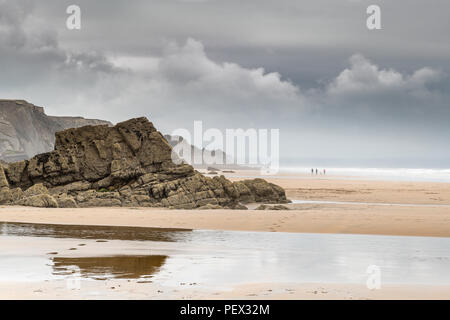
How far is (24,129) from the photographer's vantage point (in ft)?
452

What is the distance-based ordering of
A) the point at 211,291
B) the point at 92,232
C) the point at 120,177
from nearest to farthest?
the point at 211,291
the point at 92,232
the point at 120,177

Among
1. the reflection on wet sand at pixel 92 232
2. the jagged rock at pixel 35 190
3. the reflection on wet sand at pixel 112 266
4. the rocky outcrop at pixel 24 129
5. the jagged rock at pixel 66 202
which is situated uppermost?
the rocky outcrop at pixel 24 129

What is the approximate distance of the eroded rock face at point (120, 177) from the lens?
2595 cm

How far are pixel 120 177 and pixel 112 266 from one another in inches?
678

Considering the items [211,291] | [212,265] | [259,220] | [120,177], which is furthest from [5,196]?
[211,291]

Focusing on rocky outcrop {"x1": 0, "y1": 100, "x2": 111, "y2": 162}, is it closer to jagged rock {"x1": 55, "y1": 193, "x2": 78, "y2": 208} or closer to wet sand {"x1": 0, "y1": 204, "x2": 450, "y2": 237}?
jagged rock {"x1": 55, "y1": 193, "x2": 78, "y2": 208}

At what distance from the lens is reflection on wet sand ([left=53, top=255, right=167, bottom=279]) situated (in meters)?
9.81

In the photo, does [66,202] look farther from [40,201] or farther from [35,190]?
[35,190]

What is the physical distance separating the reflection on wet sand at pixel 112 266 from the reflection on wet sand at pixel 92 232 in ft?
11.5

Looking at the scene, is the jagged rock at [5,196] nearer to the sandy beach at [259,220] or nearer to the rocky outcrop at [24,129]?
the sandy beach at [259,220]

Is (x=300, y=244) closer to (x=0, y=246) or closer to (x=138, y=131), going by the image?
(x=0, y=246)

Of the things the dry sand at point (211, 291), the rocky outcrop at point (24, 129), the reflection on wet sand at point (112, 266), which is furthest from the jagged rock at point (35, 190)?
the rocky outcrop at point (24, 129)

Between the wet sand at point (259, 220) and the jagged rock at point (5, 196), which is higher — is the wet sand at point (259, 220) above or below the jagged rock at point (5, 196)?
below

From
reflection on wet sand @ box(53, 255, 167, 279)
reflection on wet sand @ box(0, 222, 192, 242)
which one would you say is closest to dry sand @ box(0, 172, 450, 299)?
reflection on wet sand @ box(53, 255, 167, 279)
